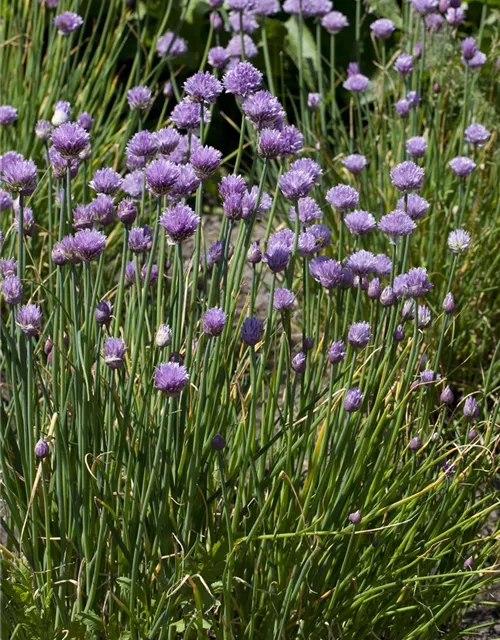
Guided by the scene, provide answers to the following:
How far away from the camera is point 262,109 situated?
178cm

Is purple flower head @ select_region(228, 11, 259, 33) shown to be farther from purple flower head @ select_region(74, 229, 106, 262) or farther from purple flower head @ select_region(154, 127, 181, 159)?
purple flower head @ select_region(74, 229, 106, 262)

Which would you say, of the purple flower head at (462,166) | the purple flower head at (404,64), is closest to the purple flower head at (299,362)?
the purple flower head at (462,166)

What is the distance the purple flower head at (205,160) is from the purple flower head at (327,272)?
0.28m

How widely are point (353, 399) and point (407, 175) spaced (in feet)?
1.71

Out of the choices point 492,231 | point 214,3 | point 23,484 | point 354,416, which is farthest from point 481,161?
point 23,484

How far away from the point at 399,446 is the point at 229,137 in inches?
122

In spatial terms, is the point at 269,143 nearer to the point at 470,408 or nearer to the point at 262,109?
the point at 262,109

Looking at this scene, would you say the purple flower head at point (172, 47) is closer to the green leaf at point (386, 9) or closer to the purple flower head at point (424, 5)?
the purple flower head at point (424, 5)

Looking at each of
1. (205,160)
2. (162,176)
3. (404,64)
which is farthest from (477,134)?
(162,176)

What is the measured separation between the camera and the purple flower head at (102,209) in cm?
186

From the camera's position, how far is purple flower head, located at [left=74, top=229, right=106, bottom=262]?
5.56 feet

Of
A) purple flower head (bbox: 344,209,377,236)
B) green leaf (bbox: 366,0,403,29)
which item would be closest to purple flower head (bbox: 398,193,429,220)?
purple flower head (bbox: 344,209,377,236)

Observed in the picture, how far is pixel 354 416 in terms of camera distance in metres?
1.97

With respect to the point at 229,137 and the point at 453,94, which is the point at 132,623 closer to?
the point at 453,94
